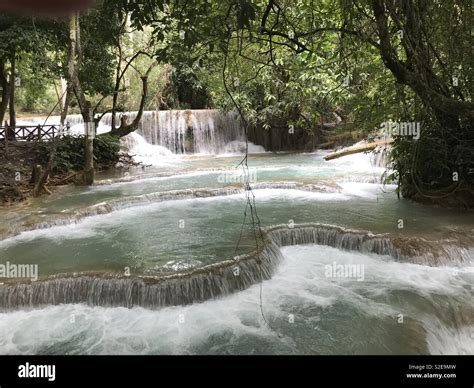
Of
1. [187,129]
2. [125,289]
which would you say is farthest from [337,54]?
[187,129]

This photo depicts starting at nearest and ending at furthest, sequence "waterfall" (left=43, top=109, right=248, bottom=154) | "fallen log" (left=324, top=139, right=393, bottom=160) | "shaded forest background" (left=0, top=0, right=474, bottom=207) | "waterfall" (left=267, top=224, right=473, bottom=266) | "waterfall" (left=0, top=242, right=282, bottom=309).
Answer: "shaded forest background" (left=0, top=0, right=474, bottom=207)
"waterfall" (left=0, top=242, right=282, bottom=309)
"waterfall" (left=267, top=224, right=473, bottom=266)
"fallen log" (left=324, top=139, right=393, bottom=160)
"waterfall" (left=43, top=109, right=248, bottom=154)

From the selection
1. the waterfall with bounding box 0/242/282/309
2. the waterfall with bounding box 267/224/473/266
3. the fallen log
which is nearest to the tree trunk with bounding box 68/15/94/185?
the waterfall with bounding box 0/242/282/309

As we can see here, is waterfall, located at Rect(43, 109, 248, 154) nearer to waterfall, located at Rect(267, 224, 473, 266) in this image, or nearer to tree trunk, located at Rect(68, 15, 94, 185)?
tree trunk, located at Rect(68, 15, 94, 185)

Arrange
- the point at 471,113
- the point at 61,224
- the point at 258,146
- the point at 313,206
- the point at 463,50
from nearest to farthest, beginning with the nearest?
the point at 471,113
the point at 463,50
the point at 61,224
the point at 313,206
the point at 258,146

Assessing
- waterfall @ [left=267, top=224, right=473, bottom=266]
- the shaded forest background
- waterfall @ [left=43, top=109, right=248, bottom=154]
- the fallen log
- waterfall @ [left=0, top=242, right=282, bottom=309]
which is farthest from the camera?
waterfall @ [left=43, top=109, right=248, bottom=154]

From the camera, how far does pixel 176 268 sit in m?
5.77

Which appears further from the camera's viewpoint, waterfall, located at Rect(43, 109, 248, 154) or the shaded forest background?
waterfall, located at Rect(43, 109, 248, 154)

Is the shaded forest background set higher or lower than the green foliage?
higher

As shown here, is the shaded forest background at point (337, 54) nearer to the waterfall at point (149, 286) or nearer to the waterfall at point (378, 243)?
the waterfall at point (378, 243)

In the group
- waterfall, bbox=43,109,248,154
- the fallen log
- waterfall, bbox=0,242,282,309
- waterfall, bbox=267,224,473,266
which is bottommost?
waterfall, bbox=0,242,282,309

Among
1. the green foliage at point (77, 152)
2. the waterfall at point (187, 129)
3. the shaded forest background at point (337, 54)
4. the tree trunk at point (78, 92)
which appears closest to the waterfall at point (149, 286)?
the shaded forest background at point (337, 54)

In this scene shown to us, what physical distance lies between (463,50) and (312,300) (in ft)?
15.8
